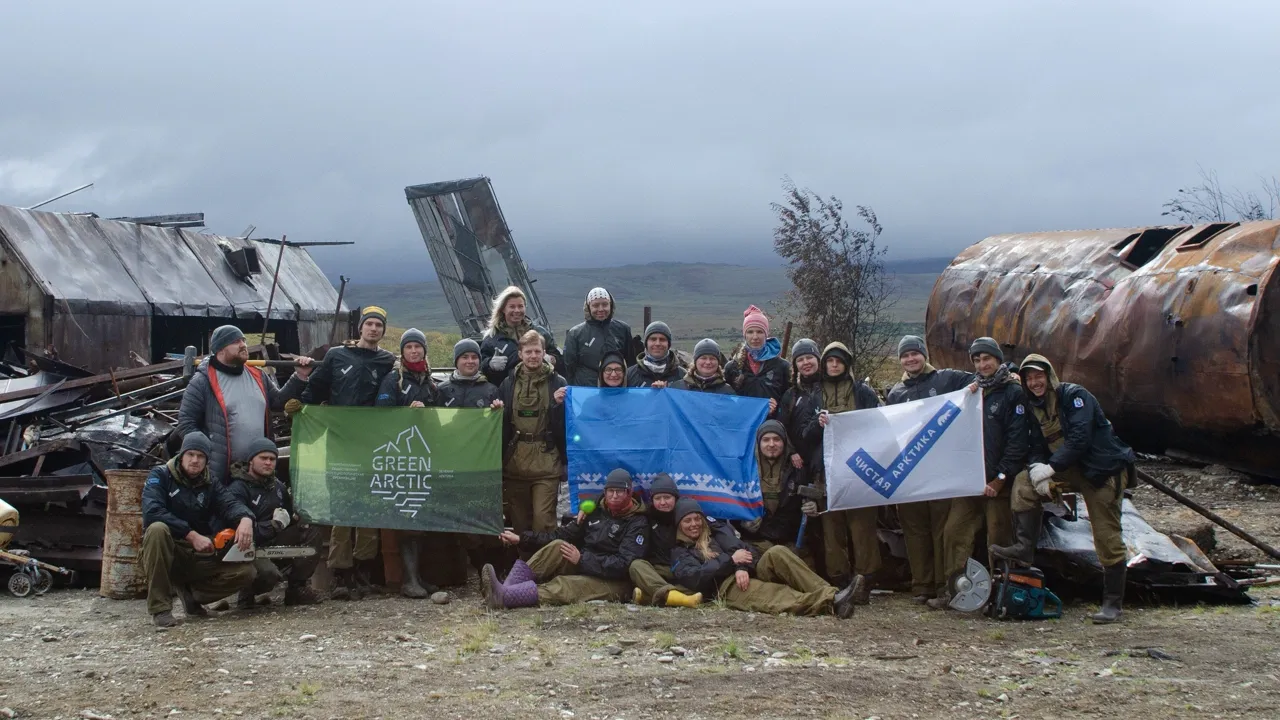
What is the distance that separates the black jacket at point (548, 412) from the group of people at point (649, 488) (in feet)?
0.05

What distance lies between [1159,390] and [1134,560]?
18.4 ft

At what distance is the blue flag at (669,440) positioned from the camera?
9078 millimetres

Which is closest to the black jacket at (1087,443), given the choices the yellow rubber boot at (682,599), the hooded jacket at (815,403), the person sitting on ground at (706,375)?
the hooded jacket at (815,403)

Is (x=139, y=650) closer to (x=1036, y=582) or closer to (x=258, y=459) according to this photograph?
(x=258, y=459)

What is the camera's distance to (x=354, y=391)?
938 cm

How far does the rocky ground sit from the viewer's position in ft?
19.6

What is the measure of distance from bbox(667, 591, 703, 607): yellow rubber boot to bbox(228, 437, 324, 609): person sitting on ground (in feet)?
8.88

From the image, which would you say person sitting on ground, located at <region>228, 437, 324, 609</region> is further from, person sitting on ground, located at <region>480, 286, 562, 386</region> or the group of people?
person sitting on ground, located at <region>480, 286, 562, 386</region>

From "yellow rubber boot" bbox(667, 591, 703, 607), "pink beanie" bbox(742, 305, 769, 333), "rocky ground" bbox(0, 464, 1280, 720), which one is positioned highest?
"pink beanie" bbox(742, 305, 769, 333)

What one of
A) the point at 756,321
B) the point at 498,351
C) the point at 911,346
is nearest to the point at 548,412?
the point at 498,351

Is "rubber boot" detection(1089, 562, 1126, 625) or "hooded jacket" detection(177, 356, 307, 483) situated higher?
"hooded jacket" detection(177, 356, 307, 483)

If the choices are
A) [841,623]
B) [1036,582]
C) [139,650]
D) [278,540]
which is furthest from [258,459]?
[1036,582]

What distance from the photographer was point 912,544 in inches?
349

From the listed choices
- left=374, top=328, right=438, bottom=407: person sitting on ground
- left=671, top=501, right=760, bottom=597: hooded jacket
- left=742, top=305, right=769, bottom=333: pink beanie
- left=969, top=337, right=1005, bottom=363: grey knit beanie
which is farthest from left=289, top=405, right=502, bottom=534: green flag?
left=969, top=337, right=1005, bottom=363: grey knit beanie
